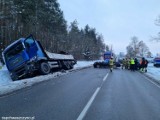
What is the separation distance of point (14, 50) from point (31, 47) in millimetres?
1665

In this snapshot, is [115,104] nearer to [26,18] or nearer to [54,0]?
[26,18]

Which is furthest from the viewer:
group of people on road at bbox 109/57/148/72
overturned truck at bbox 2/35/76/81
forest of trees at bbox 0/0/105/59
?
group of people on road at bbox 109/57/148/72

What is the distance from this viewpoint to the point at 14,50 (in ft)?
75.6

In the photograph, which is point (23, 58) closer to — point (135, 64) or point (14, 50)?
point (14, 50)

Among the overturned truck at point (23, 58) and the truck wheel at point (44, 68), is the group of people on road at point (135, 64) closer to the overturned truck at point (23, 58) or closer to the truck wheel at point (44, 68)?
the truck wheel at point (44, 68)

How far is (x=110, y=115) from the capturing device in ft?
28.4

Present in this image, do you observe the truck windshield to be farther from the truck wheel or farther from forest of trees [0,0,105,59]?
forest of trees [0,0,105,59]

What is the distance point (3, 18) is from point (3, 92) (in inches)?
948

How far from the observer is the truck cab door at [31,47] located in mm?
23722

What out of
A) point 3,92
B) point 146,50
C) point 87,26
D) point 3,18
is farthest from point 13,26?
point 146,50

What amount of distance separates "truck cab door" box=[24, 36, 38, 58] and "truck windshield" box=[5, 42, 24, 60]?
57 centimetres

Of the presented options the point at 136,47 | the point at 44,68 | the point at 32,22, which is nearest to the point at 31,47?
the point at 44,68

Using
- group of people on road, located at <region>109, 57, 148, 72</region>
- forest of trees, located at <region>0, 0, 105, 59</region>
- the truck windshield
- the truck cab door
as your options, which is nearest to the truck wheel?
the truck cab door

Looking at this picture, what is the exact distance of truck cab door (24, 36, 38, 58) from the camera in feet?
77.8
